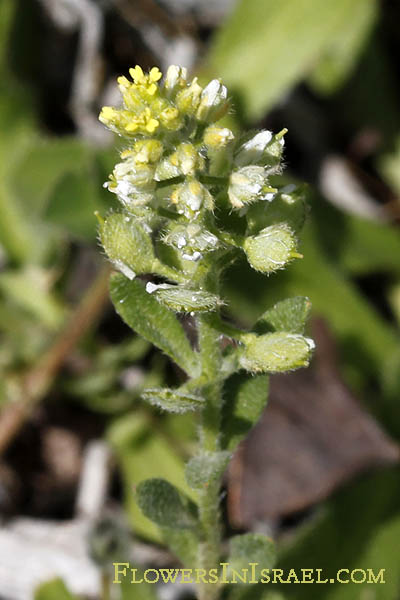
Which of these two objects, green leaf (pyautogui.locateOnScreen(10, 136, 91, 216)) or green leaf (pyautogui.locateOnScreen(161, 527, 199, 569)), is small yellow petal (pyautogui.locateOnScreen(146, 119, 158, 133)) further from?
green leaf (pyautogui.locateOnScreen(10, 136, 91, 216))

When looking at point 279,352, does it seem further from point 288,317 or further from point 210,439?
point 210,439

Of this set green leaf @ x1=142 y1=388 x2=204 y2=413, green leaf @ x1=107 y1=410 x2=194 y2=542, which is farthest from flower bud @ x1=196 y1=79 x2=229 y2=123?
green leaf @ x1=107 y1=410 x2=194 y2=542

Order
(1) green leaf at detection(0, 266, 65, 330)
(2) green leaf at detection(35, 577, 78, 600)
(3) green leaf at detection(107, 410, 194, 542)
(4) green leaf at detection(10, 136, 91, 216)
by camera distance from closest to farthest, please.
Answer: (2) green leaf at detection(35, 577, 78, 600)
(3) green leaf at detection(107, 410, 194, 542)
(4) green leaf at detection(10, 136, 91, 216)
(1) green leaf at detection(0, 266, 65, 330)

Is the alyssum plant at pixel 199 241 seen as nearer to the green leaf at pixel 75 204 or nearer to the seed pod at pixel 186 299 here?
the seed pod at pixel 186 299

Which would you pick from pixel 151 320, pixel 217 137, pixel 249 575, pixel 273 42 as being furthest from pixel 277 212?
pixel 273 42

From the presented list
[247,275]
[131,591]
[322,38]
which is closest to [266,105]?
[322,38]

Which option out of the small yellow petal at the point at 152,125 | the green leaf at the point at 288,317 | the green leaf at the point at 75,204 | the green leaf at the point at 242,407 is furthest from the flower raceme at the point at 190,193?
the green leaf at the point at 75,204

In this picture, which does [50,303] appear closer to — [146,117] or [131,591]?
[131,591]
